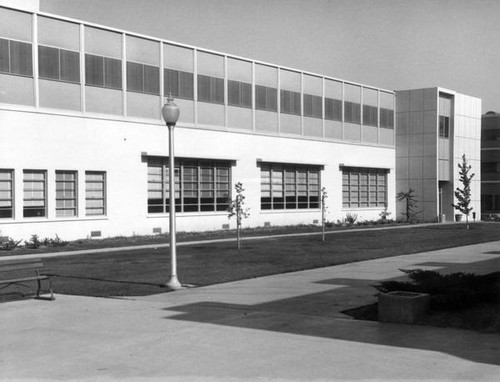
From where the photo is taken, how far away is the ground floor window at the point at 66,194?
28281 millimetres

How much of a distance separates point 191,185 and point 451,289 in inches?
991

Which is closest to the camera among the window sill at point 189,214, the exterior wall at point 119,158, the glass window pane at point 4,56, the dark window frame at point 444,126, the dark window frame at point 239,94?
the glass window pane at point 4,56

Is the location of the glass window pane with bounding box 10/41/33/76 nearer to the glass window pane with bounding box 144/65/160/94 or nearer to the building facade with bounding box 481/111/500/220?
the glass window pane with bounding box 144/65/160/94

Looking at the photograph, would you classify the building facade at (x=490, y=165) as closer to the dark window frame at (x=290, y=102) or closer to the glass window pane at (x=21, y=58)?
the dark window frame at (x=290, y=102)

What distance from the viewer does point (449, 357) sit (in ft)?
23.8

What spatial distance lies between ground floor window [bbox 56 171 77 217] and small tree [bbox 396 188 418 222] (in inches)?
1044

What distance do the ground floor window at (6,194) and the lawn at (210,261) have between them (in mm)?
6084

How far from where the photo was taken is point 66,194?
2861cm

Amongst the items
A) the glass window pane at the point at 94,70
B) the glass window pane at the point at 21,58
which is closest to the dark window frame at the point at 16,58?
the glass window pane at the point at 21,58

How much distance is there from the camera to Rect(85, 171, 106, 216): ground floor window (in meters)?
29.4

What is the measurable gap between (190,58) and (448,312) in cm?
2657

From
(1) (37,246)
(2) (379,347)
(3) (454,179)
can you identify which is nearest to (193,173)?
(1) (37,246)

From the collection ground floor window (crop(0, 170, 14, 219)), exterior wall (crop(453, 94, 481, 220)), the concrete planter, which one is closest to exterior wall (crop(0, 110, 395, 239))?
ground floor window (crop(0, 170, 14, 219))

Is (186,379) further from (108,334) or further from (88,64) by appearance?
(88,64)
